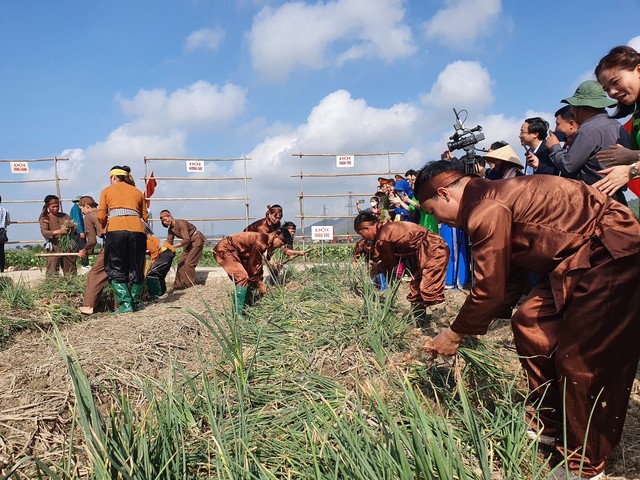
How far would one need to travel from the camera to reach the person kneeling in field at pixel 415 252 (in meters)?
4.07

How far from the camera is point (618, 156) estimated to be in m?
2.31

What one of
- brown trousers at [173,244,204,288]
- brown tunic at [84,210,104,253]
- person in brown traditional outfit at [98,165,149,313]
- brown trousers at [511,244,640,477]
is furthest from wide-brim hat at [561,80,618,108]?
brown tunic at [84,210,104,253]

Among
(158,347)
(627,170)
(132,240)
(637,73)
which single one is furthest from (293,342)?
(132,240)

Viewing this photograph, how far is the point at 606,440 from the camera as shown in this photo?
1888 mm

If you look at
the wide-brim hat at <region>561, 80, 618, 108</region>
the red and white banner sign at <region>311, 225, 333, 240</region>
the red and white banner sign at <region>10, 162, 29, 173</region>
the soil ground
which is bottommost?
the soil ground

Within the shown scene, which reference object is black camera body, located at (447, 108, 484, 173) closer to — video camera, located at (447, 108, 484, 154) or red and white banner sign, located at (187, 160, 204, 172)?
video camera, located at (447, 108, 484, 154)

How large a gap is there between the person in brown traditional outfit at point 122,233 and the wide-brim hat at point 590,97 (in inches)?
171

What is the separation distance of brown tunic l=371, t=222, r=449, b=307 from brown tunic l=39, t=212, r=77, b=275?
5.14 metres

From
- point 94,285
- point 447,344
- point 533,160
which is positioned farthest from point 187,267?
point 447,344

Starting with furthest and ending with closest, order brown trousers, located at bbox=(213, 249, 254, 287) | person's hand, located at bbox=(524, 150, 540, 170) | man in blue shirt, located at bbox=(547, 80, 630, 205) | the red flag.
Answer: the red flag
brown trousers, located at bbox=(213, 249, 254, 287)
person's hand, located at bbox=(524, 150, 540, 170)
man in blue shirt, located at bbox=(547, 80, 630, 205)

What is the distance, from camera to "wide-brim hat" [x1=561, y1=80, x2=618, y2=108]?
3035mm

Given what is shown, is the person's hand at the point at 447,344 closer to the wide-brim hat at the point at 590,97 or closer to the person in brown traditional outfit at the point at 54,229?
the wide-brim hat at the point at 590,97

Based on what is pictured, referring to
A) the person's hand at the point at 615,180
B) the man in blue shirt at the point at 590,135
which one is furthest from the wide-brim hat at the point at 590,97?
the person's hand at the point at 615,180

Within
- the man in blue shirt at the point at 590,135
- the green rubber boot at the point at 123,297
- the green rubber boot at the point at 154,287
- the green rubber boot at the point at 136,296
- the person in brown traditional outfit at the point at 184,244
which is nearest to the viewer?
the man in blue shirt at the point at 590,135
